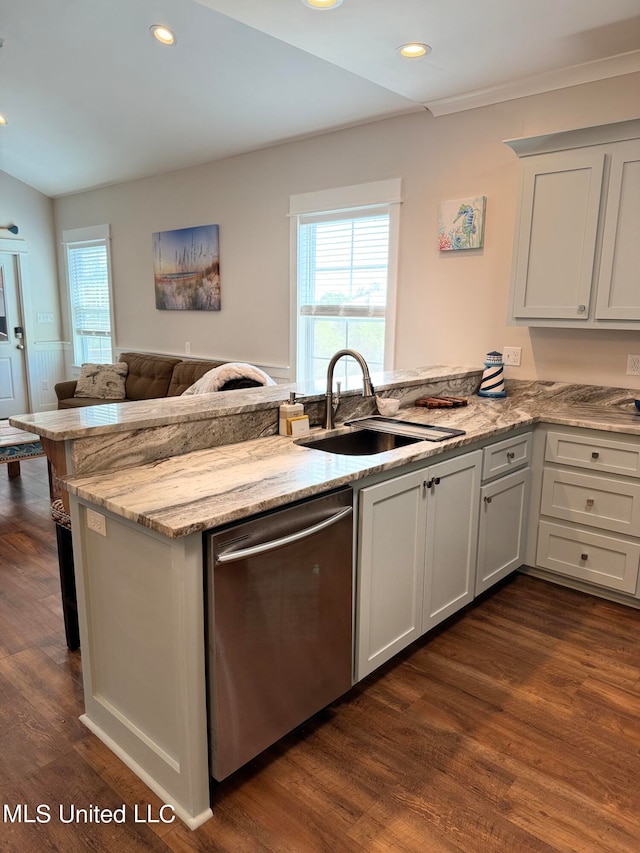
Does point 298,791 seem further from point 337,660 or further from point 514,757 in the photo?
point 514,757

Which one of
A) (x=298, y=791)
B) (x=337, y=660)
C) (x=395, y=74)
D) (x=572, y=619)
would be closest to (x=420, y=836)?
(x=298, y=791)

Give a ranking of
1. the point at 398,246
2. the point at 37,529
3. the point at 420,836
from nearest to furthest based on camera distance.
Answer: the point at 420,836 < the point at 37,529 < the point at 398,246

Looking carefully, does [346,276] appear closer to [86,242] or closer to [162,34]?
[162,34]

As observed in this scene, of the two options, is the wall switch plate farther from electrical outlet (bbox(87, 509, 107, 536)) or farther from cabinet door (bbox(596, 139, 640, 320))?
electrical outlet (bbox(87, 509, 107, 536))

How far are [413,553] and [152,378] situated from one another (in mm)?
4147

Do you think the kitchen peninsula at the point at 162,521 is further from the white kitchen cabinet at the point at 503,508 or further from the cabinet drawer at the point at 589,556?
the cabinet drawer at the point at 589,556

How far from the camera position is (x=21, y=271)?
23.0ft

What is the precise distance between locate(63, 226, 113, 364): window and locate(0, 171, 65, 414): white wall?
1.01ft

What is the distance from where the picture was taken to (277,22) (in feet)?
8.08

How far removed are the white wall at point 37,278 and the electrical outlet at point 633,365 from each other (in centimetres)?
659

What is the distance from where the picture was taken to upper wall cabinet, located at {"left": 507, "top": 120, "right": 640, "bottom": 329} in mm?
2756

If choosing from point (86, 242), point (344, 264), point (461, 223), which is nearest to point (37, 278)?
point (86, 242)

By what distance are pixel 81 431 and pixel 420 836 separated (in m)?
1.52

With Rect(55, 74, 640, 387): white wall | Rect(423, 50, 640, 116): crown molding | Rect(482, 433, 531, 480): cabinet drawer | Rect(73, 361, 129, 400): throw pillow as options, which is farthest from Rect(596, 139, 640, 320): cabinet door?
Rect(73, 361, 129, 400): throw pillow
